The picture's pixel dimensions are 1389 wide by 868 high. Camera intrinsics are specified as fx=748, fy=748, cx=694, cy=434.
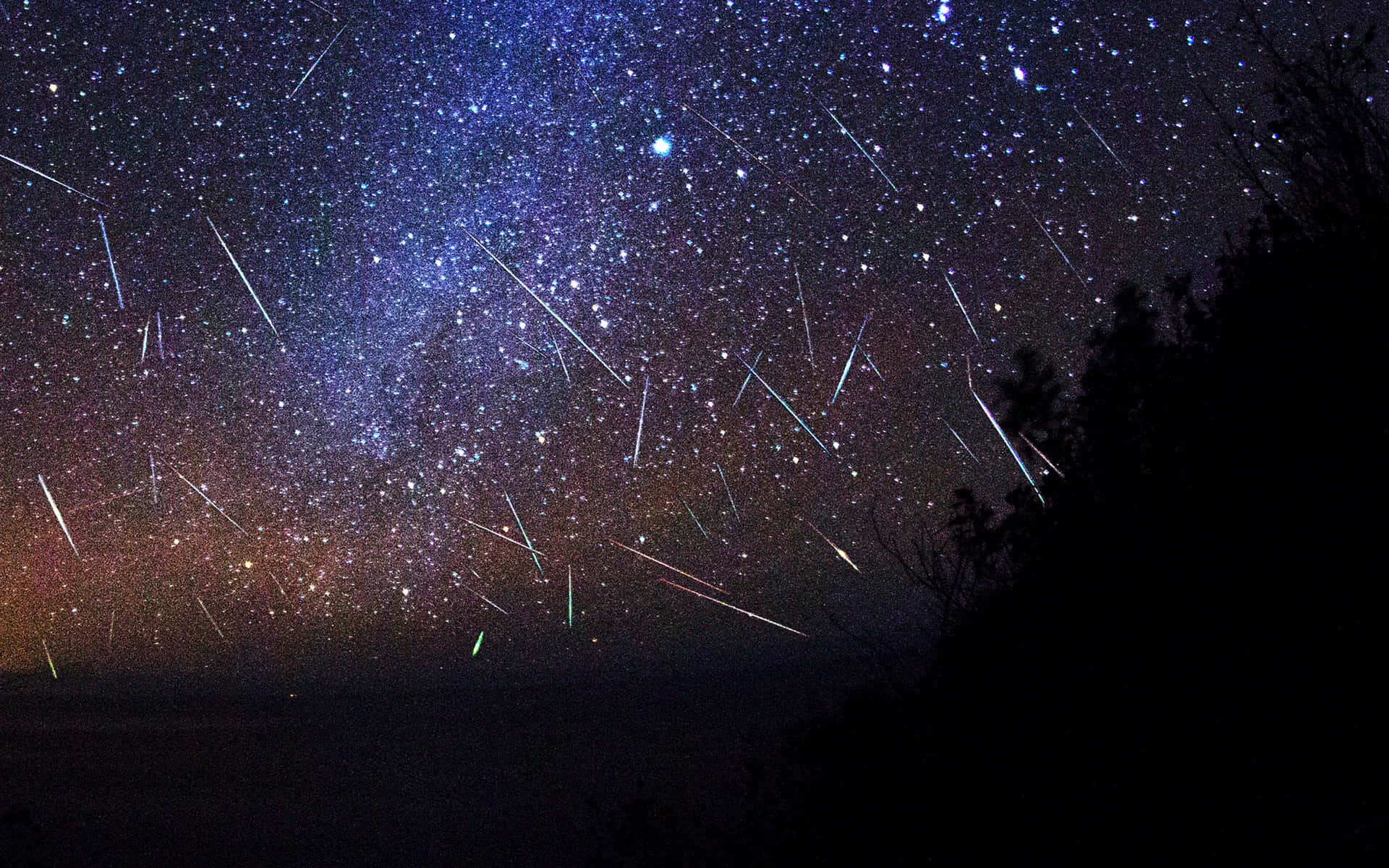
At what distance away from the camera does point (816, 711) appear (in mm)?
7523

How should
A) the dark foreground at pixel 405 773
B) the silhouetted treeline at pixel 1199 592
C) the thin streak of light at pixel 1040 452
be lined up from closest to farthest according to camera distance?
the silhouetted treeline at pixel 1199 592
the thin streak of light at pixel 1040 452
the dark foreground at pixel 405 773

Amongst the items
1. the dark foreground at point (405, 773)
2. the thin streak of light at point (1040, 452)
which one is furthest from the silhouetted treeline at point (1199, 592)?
the dark foreground at point (405, 773)

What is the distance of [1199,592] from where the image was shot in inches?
136

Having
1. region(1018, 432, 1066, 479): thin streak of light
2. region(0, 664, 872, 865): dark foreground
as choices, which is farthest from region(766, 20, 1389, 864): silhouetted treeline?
region(0, 664, 872, 865): dark foreground

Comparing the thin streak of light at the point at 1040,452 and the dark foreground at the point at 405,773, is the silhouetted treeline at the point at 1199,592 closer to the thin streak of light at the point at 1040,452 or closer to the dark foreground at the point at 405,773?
the thin streak of light at the point at 1040,452

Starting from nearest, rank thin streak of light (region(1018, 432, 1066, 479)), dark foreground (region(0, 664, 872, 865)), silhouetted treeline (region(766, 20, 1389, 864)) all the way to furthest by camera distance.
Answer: silhouetted treeline (region(766, 20, 1389, 864)) → thin streak of light (region(1018, 432, 1066, 479)) → dark foreground (region(0, 664, 872, 865))

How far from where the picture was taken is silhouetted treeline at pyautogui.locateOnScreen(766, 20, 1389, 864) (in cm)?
284

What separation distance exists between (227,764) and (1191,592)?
109 ft

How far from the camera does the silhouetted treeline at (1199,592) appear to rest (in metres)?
2.84

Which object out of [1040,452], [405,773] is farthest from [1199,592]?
[405,773]

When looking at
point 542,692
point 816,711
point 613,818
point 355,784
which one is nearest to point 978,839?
point 816,711

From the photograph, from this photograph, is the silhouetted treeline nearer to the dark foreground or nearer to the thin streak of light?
the thin streak of light

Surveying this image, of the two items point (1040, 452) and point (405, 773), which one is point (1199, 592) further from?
point (405, 773)

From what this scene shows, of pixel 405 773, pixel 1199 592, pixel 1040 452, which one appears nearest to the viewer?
pixel 1199 592
